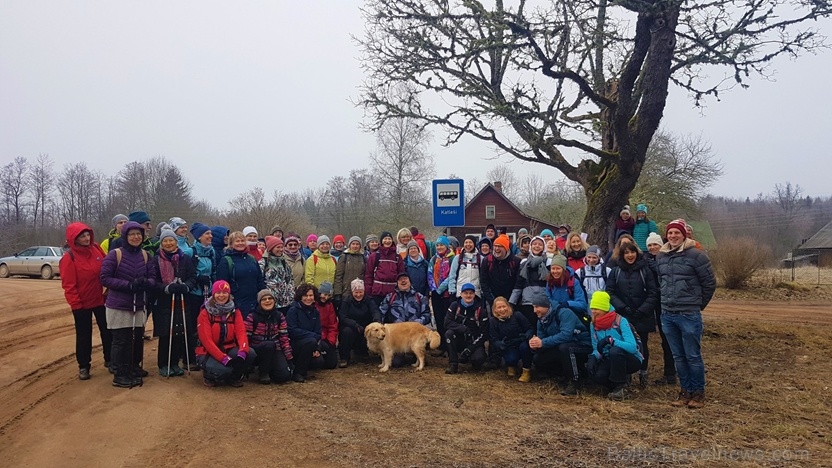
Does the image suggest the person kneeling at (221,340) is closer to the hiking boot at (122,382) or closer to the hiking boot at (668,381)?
the hiking boot at (122,382)

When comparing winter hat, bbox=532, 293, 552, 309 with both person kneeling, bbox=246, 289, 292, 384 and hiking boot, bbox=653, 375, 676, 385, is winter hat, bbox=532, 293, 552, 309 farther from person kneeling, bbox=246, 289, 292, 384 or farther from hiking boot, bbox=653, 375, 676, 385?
person kneeling, bbox=246, 289, 292, 384

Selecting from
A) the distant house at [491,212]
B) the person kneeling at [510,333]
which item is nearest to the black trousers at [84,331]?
the person kneeling at [510,333]

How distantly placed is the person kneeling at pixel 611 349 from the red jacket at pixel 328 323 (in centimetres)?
356

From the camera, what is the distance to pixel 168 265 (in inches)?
265

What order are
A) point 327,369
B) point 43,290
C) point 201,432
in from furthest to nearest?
point 43,290 → point 327,369 → point 201,432

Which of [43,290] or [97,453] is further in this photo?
[43,290]

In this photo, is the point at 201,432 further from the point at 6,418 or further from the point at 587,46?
the point at 587,46

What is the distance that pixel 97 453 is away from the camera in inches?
175

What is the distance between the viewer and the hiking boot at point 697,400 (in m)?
5.66

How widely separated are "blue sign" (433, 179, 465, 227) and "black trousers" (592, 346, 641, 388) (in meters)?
4.44

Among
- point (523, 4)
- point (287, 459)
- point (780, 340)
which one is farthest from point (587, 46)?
point (287, 459)

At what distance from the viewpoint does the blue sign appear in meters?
10.0

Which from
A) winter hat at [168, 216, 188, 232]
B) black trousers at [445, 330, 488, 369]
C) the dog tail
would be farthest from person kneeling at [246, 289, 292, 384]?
black trousers at [445, 330, 488, 369]

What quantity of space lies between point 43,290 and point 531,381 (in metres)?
16.9
